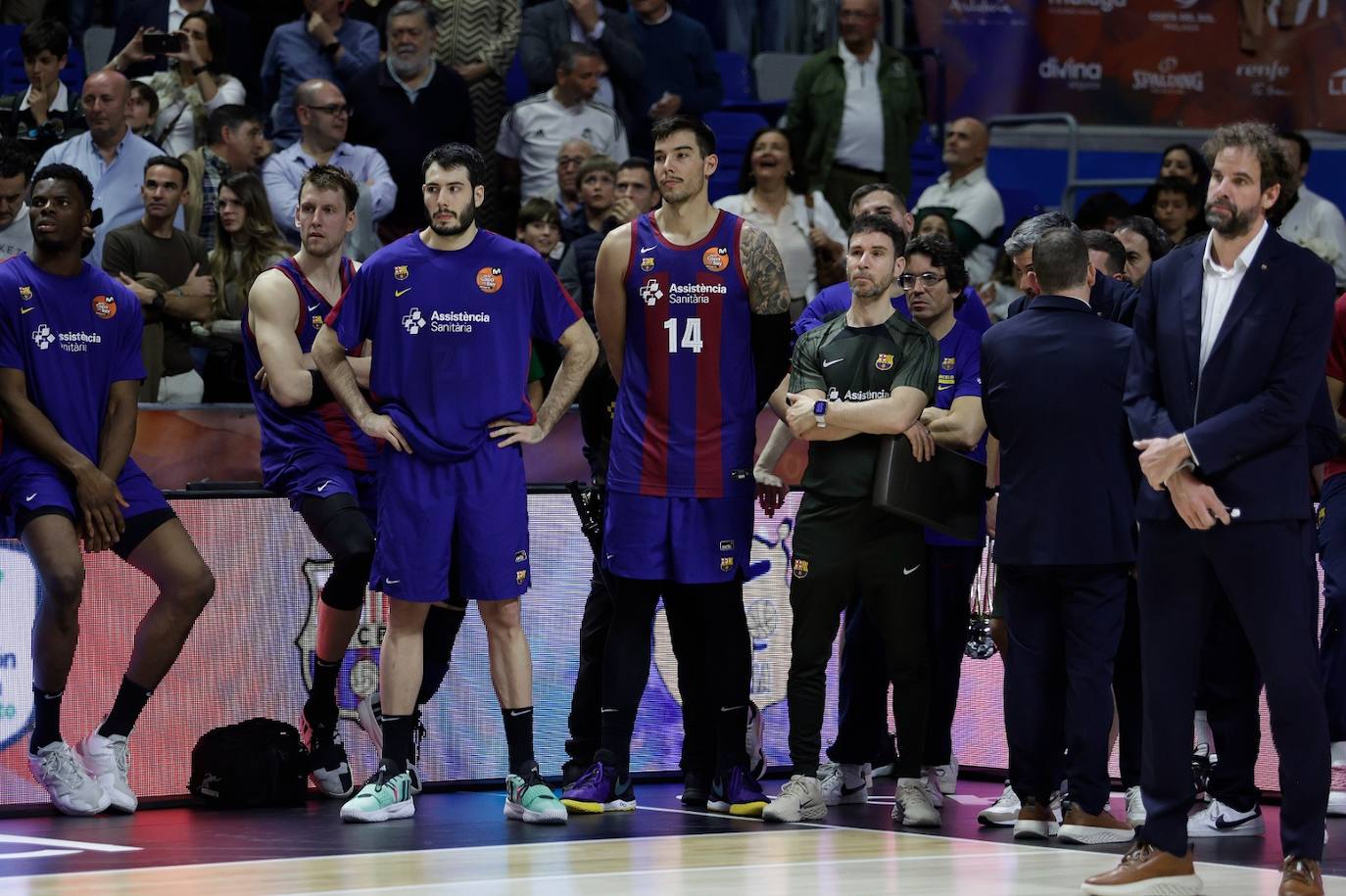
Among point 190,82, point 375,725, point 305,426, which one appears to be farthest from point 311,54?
point 375,725

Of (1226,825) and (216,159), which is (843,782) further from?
(216,159)

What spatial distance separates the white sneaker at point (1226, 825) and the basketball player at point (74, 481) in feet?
12.4

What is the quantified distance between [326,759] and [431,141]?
5.15 metres

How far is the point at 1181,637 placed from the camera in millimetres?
5746

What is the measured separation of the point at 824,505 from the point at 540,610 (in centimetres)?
170

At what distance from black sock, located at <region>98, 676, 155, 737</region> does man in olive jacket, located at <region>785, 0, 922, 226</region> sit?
6.84 metres

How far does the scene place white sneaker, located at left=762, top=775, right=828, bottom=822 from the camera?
291 inches

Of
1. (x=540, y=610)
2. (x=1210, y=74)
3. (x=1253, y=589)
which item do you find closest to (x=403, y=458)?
(x=540, y=610)

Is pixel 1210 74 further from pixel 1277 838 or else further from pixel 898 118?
pixel 1277 838

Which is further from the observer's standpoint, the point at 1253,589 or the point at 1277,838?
the point at 1277,838

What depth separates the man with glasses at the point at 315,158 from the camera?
450 inches

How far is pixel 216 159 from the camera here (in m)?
11.4

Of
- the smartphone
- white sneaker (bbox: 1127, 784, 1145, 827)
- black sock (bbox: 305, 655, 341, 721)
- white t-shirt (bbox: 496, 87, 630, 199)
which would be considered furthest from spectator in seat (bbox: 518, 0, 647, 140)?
white sneaker (bbox: 1127, 784, 1145, 827)

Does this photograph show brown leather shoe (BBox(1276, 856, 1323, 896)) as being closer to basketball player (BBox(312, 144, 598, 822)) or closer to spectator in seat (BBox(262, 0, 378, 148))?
basketball player (BBox(312, 144, 598, 822))
